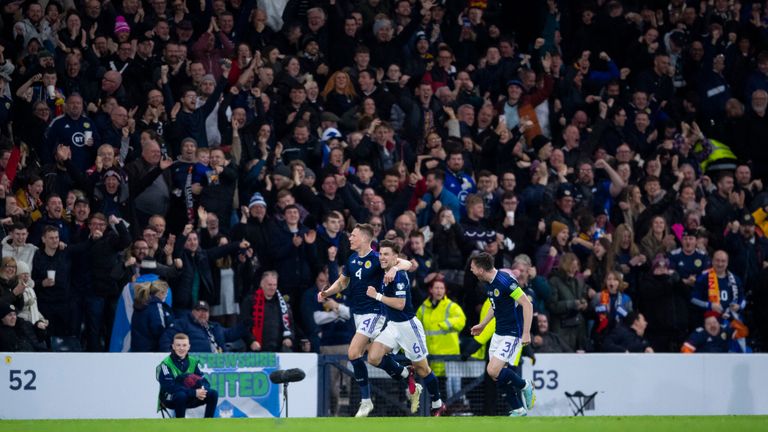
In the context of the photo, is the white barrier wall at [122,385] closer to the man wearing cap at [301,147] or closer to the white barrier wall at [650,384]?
the white barrier wall at [650,384]

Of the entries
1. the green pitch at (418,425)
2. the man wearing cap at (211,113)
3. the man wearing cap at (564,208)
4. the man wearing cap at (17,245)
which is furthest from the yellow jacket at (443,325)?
the man wearing cap at (17,245)

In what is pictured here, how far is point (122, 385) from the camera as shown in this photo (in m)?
17.5

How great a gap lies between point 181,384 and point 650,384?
689 cm

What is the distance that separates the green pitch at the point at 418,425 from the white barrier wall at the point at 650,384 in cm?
448

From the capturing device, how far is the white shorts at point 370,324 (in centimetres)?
1652

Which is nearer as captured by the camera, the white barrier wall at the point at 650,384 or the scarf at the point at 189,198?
the white barrier wall at the point at 650,384

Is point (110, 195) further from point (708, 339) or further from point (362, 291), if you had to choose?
point (708, 339)

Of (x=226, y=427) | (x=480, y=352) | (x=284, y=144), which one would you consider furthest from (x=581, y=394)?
(x=226, y=427)

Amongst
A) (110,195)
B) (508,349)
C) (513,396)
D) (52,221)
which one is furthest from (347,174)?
(513,396)

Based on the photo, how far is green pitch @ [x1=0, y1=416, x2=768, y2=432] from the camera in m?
12.8

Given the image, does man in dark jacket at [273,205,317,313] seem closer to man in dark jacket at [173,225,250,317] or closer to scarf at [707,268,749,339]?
man in dark jacket at [173,225,250,317]

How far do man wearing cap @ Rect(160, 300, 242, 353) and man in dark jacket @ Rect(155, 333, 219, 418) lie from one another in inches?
32.6

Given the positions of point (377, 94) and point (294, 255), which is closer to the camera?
point (294, 255)

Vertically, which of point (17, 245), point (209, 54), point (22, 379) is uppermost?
point (209, 54)
